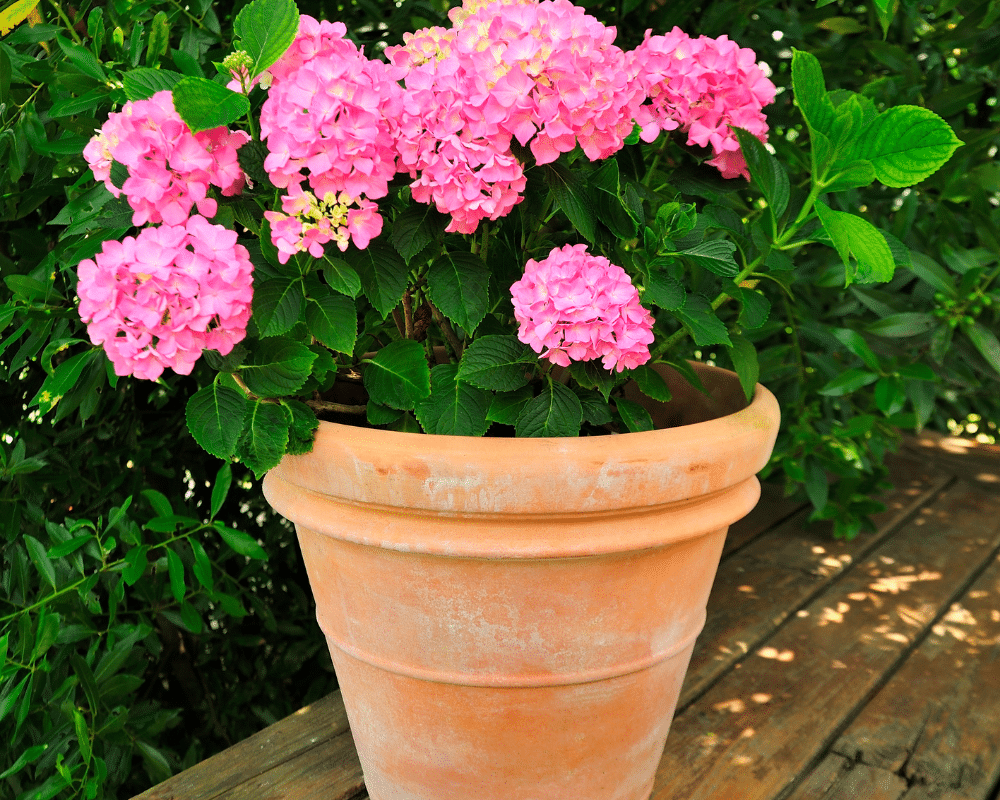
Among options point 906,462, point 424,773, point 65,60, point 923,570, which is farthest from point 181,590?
point 906,462

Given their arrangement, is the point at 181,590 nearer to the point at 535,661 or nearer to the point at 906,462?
the point at 535,661

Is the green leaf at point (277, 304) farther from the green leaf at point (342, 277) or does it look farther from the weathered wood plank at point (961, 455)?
the weathered wood plank at point (961, 455)

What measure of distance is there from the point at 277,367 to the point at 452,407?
17 centimetres

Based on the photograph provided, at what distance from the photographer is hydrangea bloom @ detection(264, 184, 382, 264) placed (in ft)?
2.49

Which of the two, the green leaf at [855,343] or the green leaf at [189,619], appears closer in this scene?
the green leaf at [189,619]

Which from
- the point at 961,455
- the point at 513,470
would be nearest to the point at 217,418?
the point at 513,470

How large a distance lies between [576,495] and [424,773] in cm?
39

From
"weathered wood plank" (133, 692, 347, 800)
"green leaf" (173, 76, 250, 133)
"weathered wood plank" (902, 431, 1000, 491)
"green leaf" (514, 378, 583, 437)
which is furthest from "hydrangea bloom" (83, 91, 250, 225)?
"weathered wood plank" (902, 431, 1000, 491)

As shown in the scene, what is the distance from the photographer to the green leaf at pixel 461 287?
831mm

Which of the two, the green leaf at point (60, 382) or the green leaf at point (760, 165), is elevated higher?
the green leaf at point (760, 165)

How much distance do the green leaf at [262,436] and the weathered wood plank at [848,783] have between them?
0.76 m

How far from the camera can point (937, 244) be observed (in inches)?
57.6

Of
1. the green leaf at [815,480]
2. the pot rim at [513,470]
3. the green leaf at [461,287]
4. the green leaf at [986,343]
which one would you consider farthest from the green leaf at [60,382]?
the green leaf at [815,480]

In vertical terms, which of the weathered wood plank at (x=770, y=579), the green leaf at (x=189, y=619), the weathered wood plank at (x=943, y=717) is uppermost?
the green leaf at (x=189, y=619)
